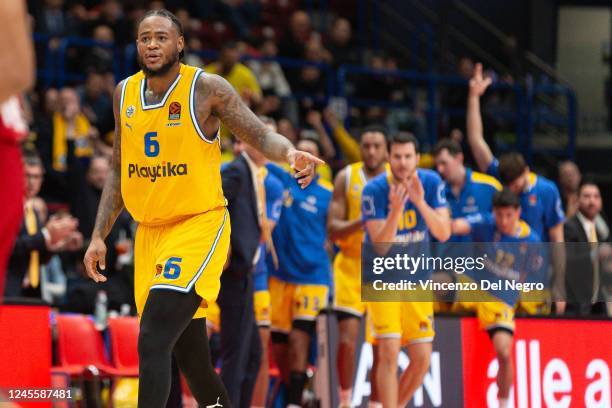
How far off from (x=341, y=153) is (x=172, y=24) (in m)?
9.17

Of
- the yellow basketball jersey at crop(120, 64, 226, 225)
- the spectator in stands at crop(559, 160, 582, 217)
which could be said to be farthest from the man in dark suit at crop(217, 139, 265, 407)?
the spectator in stands at crop(559, 160, 582, 217)

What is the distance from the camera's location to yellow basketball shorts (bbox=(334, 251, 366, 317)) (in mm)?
10406

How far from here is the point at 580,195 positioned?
38.8ft

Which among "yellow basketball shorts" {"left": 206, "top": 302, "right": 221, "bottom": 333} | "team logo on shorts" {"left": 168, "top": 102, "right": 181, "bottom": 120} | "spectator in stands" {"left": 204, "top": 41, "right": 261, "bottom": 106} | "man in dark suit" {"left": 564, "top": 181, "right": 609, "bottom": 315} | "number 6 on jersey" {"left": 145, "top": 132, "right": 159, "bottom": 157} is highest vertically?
"spectator in stands" {"left": 204, "top": 41, "right": 261, "bottom": 106}

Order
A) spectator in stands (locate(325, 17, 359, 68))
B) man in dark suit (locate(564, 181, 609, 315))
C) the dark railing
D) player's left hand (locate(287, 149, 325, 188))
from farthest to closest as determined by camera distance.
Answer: spectator in stands (locate(325, 17, 359, 68)) < the dark railing < man in dark suit (locate(564, 181, 609, 315)) < player's left hand (locate(287, 149, 325, 188))

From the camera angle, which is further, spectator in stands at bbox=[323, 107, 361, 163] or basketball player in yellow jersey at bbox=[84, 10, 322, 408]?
spectator in stands at bbox=[323, 107, 361, 163]

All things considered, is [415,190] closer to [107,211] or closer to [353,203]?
[353,203]

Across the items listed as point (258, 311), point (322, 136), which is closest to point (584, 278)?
point (258, 311)

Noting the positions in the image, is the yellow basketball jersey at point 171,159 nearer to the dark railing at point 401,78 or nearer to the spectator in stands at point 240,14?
the dark railing at point 401,78

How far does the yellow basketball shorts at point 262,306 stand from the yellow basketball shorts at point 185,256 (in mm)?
Answer: 3504

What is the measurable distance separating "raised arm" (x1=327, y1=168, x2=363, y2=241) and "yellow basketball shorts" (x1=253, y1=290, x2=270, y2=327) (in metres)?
0.75

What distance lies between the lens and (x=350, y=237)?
10570 millimetres

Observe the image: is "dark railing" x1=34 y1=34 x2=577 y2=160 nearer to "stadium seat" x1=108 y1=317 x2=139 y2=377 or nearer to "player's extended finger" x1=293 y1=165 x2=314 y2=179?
"stadium seat" x1=108 y1=317 x2=139 y2=377

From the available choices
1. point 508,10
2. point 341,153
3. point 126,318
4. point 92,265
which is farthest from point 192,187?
point 508,10
